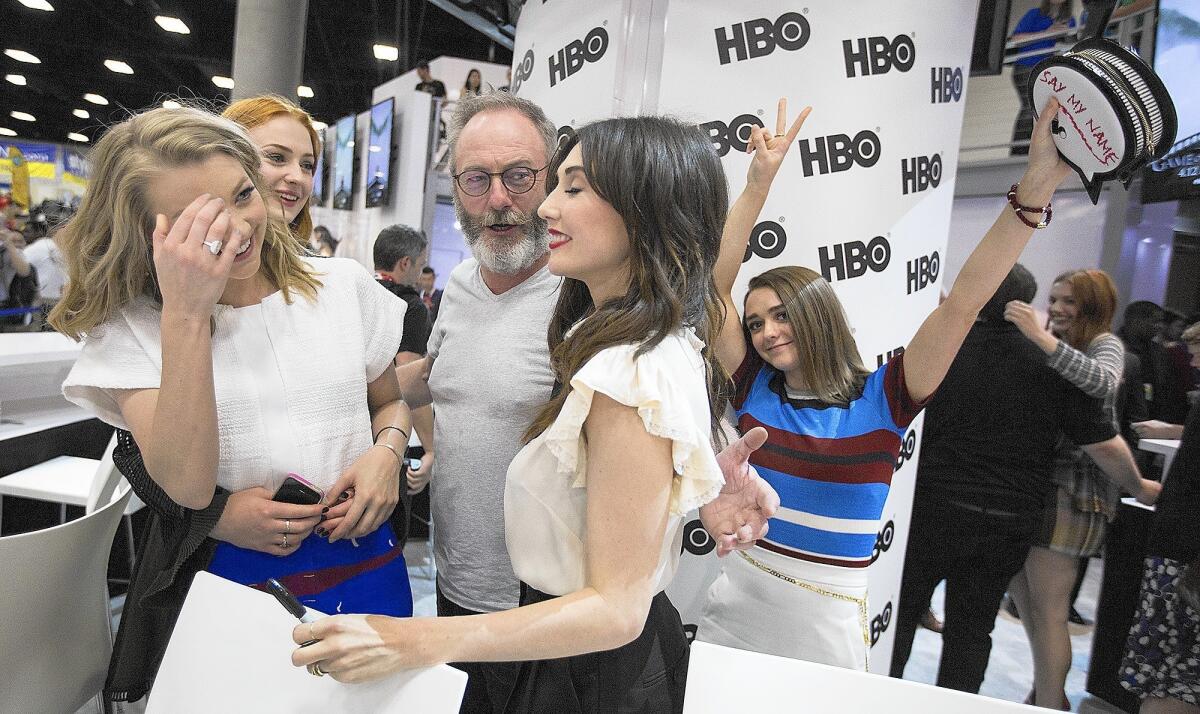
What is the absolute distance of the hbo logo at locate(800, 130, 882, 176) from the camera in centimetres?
197

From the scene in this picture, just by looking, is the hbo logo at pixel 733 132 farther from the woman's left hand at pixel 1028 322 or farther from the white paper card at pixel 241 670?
the white paper card at pixel 241 670

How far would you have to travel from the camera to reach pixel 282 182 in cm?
201

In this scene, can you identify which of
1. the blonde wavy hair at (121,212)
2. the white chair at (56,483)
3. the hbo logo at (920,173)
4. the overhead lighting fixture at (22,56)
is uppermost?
the overhead lighting fixture at (22,56)

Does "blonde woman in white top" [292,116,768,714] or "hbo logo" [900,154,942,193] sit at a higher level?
"hbo logo" [900,154,942,193]

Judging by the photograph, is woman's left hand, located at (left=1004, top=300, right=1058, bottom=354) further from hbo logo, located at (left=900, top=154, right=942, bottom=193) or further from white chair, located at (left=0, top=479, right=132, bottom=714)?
white chair, located at (left=0, top=479, right=132, bottom=714)

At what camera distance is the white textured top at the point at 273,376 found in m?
1.16

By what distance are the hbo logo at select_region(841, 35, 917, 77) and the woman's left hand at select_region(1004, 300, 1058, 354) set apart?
1027 millimetres

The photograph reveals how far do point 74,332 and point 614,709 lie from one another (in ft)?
3.27

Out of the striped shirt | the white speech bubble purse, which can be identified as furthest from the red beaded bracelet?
the striped shirt

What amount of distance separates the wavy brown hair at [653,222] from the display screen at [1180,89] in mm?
3340

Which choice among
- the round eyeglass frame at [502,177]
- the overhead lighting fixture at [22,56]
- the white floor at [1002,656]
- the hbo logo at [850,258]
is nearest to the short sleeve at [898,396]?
the hbo logo at [850,258]

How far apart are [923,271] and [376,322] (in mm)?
1511

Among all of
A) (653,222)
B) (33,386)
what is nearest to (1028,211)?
(653,222)

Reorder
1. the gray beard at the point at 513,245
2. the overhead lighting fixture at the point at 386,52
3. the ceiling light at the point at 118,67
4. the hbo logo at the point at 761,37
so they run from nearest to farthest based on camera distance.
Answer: the gray beard at the point at 513,245
the hbo logo at the point at 761,37
the ceiling light at the point at 118,67
the overhead lighting fixture at the point at 386,52
